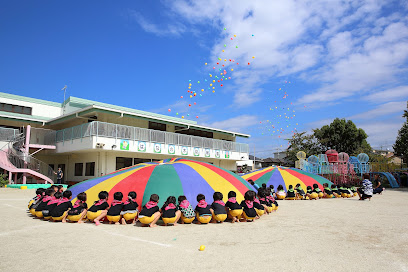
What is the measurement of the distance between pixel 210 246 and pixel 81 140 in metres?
15.8

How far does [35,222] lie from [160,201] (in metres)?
2.79

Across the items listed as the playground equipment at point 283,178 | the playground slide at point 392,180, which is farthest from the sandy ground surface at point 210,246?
the playground slide at point 392,180

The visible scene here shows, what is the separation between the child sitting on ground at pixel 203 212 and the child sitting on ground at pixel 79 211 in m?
2.57

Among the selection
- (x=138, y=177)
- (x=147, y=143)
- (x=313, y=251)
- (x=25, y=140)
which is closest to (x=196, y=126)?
(x=147, y=143)

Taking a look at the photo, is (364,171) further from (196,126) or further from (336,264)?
(336,264)

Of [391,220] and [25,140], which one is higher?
[25,140]

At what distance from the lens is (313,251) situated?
4.38 metres

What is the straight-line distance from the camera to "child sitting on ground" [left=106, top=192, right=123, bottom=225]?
6.61 meters

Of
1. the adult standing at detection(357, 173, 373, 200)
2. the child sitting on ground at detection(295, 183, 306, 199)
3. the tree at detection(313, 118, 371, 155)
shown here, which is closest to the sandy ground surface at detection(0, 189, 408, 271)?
the adult standing at detection(357, 173, 373, 200)

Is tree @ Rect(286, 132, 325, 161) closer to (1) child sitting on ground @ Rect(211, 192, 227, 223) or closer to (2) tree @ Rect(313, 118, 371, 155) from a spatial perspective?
(2) tree @ Rect(313, 118, 371, 155)

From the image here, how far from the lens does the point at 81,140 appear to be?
18.5 m

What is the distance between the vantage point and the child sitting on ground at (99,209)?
6.70 metres

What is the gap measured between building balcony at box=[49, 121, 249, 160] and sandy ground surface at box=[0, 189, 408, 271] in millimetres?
11491

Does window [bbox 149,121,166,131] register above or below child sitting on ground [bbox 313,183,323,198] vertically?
above
